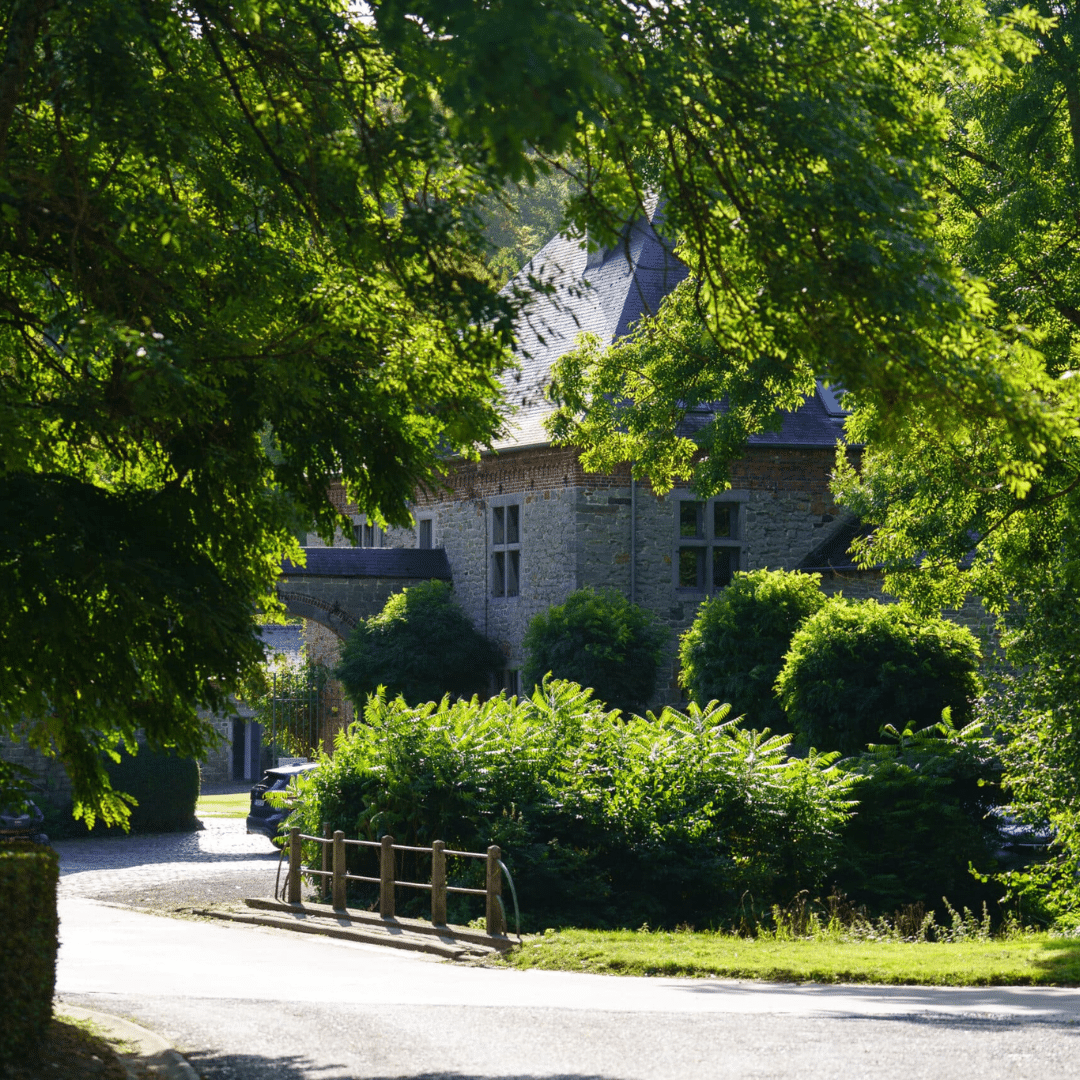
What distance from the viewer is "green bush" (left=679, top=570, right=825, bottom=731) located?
79.5ft

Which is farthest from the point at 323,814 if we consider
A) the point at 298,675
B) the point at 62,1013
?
the point at 298,675

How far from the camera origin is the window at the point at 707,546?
29000 millimetres

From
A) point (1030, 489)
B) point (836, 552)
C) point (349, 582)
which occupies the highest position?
point (836, 552)

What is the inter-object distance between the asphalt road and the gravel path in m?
5.31

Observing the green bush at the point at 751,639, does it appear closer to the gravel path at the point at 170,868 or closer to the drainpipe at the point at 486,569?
the drainpipe at the point at 486,569

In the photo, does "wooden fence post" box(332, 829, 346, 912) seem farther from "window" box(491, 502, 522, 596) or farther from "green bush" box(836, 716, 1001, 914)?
"window" box(491, 502, 522, 596)

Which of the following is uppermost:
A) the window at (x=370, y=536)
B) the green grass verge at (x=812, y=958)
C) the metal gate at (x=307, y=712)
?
the window at (x=370, y=536)

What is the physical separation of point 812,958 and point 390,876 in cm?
529

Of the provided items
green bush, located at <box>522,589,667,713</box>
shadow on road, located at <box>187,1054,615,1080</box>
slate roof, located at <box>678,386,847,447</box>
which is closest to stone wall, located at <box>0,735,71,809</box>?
green bush, located at <box>522,589,667,713</box>

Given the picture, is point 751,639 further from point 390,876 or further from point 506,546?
point 390,876

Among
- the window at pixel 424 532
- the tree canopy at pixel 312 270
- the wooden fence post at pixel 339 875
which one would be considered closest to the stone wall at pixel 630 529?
the window at pixel 424 532

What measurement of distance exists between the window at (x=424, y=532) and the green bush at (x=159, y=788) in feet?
22.9

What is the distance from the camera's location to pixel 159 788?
3053cm

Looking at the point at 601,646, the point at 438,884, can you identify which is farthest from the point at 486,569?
the point at 438,884
